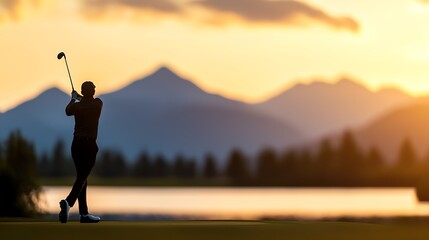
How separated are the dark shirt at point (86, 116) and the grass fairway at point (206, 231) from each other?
215cm

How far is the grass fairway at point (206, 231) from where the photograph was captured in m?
23.1

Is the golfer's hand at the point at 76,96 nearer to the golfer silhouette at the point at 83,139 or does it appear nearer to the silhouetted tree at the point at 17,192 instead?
the golfer silhouette at the point at 83,139

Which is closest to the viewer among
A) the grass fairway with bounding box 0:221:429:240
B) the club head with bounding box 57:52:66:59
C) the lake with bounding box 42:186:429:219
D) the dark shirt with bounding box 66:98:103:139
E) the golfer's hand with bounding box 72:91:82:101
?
the grass fairway with bounding box 0:221:429:240

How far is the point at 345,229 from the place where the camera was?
2577 centimetres

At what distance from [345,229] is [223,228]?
9.60 ft

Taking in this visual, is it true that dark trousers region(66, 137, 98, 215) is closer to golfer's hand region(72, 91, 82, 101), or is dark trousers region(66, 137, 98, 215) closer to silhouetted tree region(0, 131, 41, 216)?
golfer's hand region(72, 91, 82, 101)

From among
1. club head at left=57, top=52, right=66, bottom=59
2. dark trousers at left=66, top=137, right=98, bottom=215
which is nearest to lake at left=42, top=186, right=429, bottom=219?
club head at left=57, top=52, right=66, bottom=59

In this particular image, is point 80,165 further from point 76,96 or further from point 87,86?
point 87,86

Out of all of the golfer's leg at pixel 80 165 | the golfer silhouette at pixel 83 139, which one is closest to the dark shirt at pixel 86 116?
the golfer silhouette at pixel 83 139

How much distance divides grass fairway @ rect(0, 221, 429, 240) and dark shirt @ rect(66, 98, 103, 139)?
7.07 feet

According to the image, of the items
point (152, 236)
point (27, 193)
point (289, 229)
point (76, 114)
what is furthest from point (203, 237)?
point (27, 193)

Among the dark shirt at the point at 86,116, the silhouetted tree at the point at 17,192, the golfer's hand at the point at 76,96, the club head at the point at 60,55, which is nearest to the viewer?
the dark shirt at the point at 86,116

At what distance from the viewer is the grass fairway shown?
2309 cm

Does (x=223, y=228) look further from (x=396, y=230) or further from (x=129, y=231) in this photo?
(x=396, y=230)
